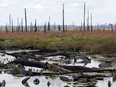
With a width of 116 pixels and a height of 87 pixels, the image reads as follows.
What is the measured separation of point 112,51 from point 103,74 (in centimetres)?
1678

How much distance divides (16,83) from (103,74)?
207 inches

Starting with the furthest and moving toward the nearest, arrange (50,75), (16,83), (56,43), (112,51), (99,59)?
(56,43) → (112,51) → (99,59) → (50,75) → (16,83)

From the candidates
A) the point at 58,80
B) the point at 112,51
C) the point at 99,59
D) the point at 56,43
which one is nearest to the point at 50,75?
the point at 58,80

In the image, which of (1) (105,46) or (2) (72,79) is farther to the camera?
(1) (105,46)

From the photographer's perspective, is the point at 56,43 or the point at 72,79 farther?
the point at 56,43

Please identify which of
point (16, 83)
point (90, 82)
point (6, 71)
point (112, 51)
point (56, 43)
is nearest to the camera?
point (90, 82)

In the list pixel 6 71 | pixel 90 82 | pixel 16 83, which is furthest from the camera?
pixel 6 71

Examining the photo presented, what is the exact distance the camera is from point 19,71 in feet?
89.3

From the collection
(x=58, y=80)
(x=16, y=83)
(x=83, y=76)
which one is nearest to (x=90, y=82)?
(x=83, y=76)

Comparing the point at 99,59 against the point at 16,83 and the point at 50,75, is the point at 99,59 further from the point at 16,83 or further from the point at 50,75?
the point at 16,83

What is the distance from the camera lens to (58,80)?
24.7 meters

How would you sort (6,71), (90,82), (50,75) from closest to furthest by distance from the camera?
(90,82) → (50,75) → (6,71)

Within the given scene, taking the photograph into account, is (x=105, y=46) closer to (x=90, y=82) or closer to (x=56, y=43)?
(x=56, y=43)

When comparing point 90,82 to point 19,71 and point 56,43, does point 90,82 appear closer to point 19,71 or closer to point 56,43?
point 19,71
